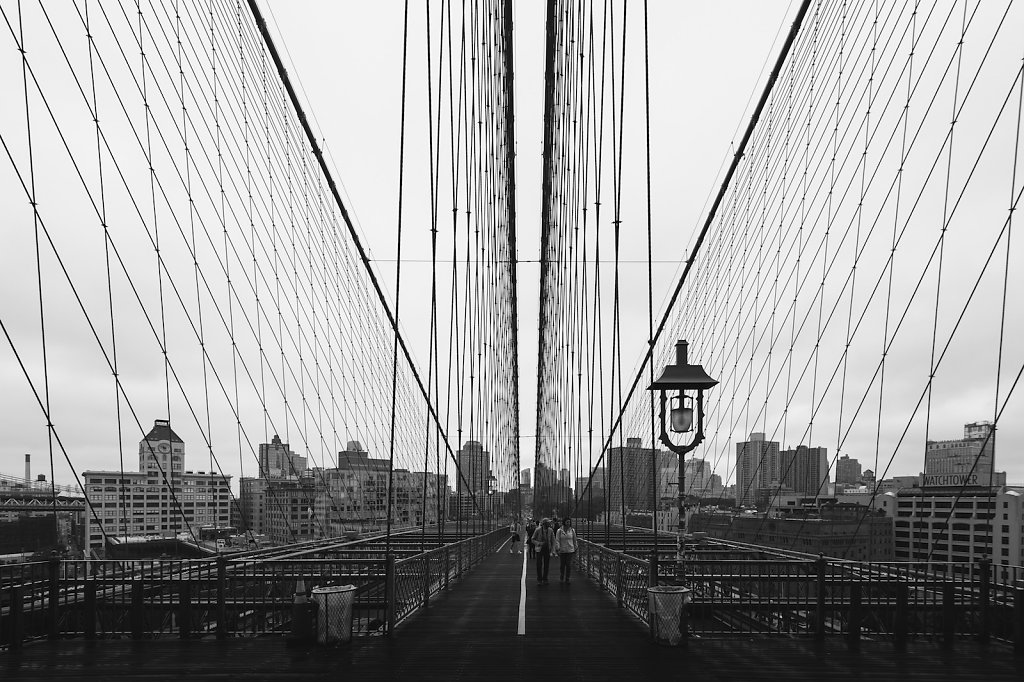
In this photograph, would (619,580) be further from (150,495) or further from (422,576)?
(150,495)

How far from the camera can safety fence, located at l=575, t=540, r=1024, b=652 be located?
747cm

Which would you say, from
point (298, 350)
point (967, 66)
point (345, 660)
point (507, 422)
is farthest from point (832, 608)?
point (507, 422)

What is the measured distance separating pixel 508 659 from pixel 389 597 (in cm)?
153

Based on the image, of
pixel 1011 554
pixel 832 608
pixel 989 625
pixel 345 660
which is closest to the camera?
pixel 345 660

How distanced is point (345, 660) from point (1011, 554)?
10.1 m

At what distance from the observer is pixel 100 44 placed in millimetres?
16172

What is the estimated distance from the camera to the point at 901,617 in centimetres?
752

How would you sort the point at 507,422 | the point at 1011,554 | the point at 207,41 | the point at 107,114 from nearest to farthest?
the point at 1011,554 < the point at 207,41 < the point at 107,114 < the point at 507,422

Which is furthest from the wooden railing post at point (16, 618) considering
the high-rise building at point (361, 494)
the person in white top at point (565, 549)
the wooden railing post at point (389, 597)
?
the high-rise building at point (361, 494)

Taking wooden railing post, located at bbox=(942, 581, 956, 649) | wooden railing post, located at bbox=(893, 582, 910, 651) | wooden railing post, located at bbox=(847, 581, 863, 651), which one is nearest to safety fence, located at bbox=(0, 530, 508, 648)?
wooden railing post, located at bbox=(847, 581, 863, 651)

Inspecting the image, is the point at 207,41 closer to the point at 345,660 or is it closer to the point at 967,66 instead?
the point at 345,660

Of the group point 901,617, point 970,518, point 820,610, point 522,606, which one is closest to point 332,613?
point 522,606

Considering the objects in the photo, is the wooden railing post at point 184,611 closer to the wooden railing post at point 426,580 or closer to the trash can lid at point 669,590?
the wooden railing post at point 426,580

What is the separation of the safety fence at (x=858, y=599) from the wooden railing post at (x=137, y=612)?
192 inches
